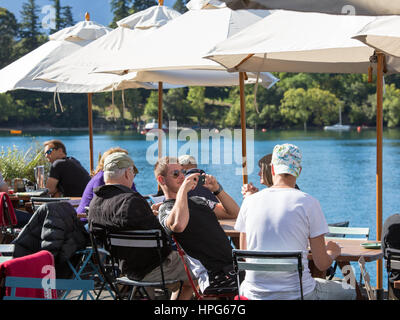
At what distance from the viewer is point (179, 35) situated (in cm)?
527

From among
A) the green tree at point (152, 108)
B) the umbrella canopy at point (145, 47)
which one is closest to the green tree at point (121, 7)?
the green tree at point (152, 108)

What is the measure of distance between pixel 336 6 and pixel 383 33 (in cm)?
60

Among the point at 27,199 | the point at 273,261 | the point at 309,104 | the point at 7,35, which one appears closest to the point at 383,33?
the point at 273,261

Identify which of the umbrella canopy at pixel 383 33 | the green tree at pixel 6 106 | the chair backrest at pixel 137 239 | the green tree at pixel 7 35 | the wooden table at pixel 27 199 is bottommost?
the wooden table at pixel 27 199

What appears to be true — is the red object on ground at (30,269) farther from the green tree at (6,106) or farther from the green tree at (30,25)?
the green tree at (30,25)

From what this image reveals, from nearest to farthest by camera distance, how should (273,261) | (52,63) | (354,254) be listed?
(273,261)
(354,254)
(52,63)

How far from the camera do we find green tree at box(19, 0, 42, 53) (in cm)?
8875

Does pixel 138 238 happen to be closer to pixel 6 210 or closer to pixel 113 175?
pixel 113 175

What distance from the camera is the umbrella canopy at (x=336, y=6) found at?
99.6 inches

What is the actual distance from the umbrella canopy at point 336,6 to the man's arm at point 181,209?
1008mm

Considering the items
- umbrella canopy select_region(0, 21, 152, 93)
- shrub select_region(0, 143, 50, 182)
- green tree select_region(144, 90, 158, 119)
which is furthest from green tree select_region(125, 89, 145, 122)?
umbrella canopy select_region(0, 21, 152, 93)

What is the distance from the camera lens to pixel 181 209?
330 cm

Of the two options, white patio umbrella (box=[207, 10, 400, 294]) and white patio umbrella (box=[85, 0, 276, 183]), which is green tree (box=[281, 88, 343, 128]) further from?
white patio umbrella (box=[207, 10, 400, 294])

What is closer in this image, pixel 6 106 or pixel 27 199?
pixel 27 199
